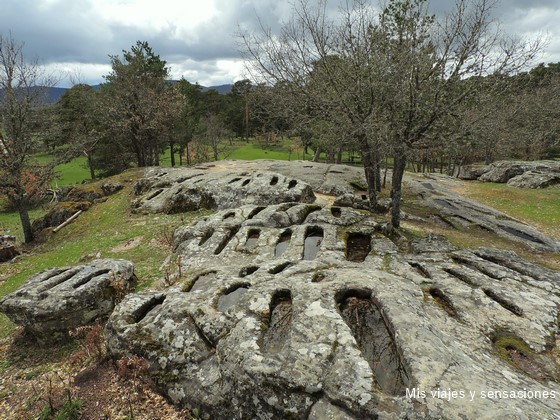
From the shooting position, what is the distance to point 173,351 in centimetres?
747

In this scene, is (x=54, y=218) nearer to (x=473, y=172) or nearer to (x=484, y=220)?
(x=484, y=220)

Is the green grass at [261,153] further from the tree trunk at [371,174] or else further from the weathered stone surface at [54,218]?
the tree trunk at [371,174]

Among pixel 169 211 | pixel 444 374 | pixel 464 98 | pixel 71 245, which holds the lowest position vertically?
pixel 71 245

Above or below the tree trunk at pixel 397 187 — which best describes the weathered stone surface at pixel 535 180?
below

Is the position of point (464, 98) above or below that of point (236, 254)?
above

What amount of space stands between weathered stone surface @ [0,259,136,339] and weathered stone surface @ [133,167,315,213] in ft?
43.9

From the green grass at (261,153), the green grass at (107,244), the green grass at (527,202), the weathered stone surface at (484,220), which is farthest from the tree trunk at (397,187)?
the green grass at (261,153)

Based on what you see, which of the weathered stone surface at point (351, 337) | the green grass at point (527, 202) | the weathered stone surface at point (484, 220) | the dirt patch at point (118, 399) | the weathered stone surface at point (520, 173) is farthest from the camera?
the weathered stone surface at point (520, 173)

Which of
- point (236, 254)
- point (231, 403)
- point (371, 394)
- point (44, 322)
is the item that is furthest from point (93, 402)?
point (236, 254)

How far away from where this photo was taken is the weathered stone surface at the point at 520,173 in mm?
40406

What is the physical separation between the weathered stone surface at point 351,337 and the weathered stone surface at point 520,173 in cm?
3775

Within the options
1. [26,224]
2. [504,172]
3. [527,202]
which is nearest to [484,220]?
[527,202]

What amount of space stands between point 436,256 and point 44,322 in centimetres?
1413

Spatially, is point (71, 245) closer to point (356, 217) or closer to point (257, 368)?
point (356, 217)
